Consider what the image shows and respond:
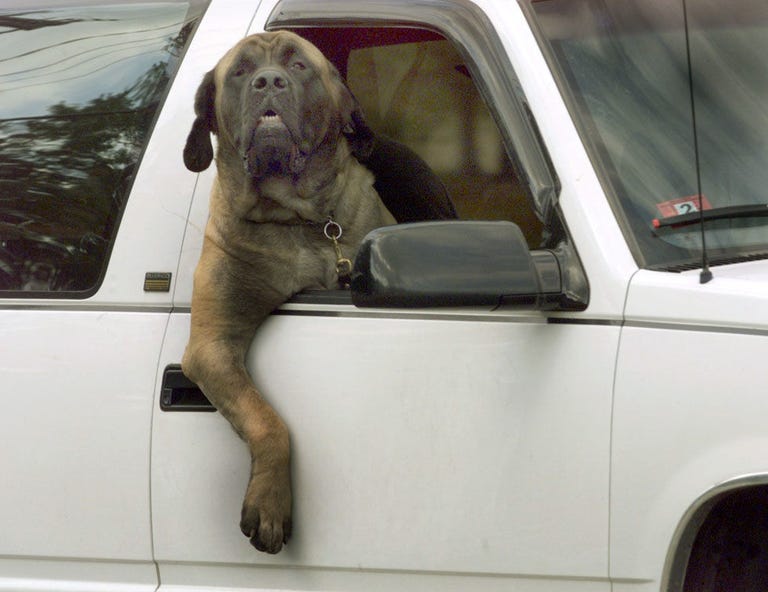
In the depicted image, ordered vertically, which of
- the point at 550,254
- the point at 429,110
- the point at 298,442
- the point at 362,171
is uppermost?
the point at 429,110

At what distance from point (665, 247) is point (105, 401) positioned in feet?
4.48

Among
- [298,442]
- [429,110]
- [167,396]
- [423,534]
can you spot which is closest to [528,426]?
[423,534]

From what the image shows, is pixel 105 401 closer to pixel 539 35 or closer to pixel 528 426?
pixel 528 426

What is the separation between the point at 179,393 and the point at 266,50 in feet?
2.92

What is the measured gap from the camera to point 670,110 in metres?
3.44

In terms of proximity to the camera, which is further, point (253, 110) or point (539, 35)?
point (253, 110)

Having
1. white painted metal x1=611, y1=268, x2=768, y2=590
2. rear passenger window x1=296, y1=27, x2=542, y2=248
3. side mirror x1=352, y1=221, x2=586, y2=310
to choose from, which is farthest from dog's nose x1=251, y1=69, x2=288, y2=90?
white painted metal x1=611, y1=268, x2=768, y2=590

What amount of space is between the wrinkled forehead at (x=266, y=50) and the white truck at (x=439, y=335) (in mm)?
87

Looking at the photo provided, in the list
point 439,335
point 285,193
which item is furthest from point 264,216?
point 439,335

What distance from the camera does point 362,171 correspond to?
159 inches

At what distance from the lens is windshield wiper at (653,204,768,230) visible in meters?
3.25

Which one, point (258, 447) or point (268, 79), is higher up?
point (268, 79)

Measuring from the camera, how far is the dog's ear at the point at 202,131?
3.68 meters

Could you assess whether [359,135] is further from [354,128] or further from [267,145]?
[267,145]
